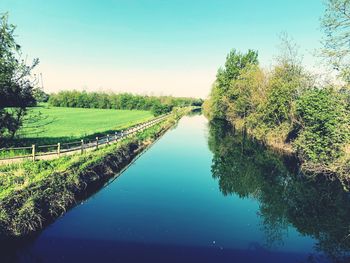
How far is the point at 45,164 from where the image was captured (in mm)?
20172

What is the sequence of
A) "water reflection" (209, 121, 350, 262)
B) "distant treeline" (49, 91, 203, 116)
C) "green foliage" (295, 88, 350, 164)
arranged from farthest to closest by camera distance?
"distant treeline" (49, 91, 203, 116), "green foliage" (295, 88, 350, 164), "water reflection" (209, 121, 350, 262)

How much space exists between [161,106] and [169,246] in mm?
87699

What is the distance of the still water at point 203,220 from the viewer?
1270 cm

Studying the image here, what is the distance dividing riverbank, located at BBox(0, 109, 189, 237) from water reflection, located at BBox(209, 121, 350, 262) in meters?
10.5

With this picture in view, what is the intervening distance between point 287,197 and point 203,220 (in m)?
8.41

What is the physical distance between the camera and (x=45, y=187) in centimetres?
1606

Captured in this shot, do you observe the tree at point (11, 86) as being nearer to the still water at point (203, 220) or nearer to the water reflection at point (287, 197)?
Answer: the still water at point (203, 220)

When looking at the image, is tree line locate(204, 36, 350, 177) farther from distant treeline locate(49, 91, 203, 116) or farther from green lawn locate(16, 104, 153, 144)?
distant treeline locate(49, 91, 203, 116)

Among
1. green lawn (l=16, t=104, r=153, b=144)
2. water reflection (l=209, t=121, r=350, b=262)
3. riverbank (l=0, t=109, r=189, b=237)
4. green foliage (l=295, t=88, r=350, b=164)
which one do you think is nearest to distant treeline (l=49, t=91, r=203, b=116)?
green lawn (l=16, t=104, r=153, b=144)

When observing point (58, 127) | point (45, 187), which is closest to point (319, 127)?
point (45, 187)

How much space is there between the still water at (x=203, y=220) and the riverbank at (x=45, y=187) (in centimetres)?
79

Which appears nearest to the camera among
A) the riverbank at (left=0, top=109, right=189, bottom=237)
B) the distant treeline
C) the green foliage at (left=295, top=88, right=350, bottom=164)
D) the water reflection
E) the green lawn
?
the riverbank at (left=0, top=109, right=189, bottom=237)

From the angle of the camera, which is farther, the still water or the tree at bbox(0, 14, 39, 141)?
the tree at bbox(0, 14, 39, 141)

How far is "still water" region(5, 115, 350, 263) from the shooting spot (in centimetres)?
1270
